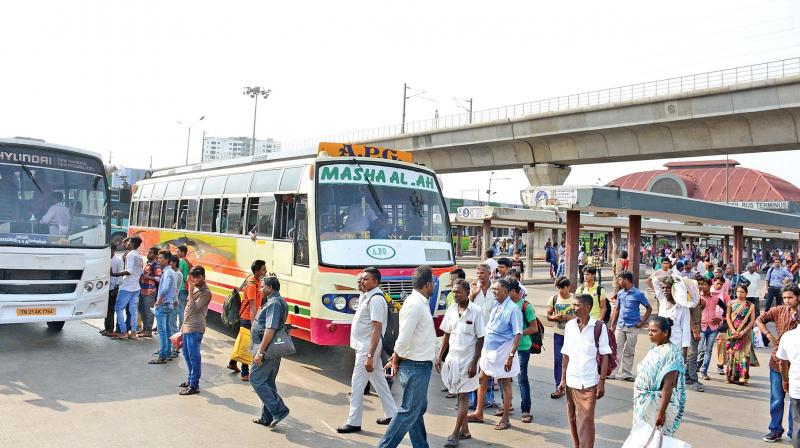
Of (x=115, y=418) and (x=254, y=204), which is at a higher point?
(x=254, y=204)

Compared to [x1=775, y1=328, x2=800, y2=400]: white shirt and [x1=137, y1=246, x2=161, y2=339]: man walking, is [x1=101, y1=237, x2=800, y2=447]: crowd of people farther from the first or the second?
[x1=137, y1=246, x2=161, y2=339]: man walking

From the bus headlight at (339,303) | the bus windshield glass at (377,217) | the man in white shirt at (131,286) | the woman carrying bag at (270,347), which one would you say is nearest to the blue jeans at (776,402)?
the bus windshield glass at (377,217)

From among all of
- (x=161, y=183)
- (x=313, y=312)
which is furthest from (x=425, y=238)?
(x=161, y=183)

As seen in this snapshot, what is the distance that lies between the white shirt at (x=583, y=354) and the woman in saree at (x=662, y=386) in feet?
2.34

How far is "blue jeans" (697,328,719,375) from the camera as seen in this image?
9.83 metres

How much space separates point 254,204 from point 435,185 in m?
3.18

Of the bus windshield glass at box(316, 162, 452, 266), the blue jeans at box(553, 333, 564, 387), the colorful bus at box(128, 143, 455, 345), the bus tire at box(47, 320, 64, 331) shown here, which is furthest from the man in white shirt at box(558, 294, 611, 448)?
the bus tire at box(47, 320, 64, 331)

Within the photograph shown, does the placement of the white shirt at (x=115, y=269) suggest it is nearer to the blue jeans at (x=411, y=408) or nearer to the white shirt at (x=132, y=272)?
the white shirt at (x=132, y=272)

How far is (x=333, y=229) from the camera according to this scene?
9.10 metres

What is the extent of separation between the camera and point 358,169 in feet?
31.4

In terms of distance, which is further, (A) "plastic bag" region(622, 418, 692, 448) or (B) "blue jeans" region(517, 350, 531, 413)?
(B) "blue jeans" region(517, 350, 531, 413)

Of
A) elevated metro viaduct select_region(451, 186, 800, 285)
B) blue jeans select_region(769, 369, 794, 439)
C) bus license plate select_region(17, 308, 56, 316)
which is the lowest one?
blue jeans select_region(769, 369, 794, 439)

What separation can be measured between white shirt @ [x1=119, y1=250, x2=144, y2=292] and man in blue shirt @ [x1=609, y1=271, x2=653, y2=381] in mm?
8045

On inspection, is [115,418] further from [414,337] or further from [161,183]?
[161,183]
